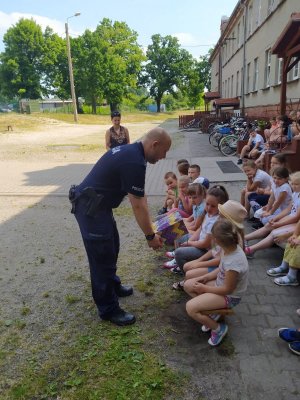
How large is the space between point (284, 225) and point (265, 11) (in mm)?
16515

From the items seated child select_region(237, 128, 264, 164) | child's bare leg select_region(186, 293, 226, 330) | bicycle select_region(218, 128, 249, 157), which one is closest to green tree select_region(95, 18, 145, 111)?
bicycle select_region(218, 128, 249, 157)

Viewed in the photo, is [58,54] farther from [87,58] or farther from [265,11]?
[265,11]

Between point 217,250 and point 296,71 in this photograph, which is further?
point 296,71

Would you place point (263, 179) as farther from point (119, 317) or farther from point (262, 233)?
point (119, 317)

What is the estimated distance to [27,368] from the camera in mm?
2752

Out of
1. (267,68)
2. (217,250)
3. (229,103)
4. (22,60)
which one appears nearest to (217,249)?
(217,250)

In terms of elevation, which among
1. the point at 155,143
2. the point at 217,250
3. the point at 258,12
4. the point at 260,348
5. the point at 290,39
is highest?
the point at 258,12

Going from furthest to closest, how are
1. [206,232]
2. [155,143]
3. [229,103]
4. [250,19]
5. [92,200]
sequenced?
[229,103] < [250,19] < [206,232] < [92,200] < [155,143]

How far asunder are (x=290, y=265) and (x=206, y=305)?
125 centimetres

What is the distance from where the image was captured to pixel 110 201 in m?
3.04

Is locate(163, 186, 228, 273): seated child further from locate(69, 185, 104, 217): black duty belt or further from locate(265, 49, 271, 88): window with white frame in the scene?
locate(265, 49, 271, 88): window with white frame

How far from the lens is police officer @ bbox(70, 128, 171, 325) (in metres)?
2.79

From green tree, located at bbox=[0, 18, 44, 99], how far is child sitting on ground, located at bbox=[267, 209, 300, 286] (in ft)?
202

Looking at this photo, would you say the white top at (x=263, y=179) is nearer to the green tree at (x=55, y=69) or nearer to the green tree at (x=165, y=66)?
the green tree at (x=55, y=69)
